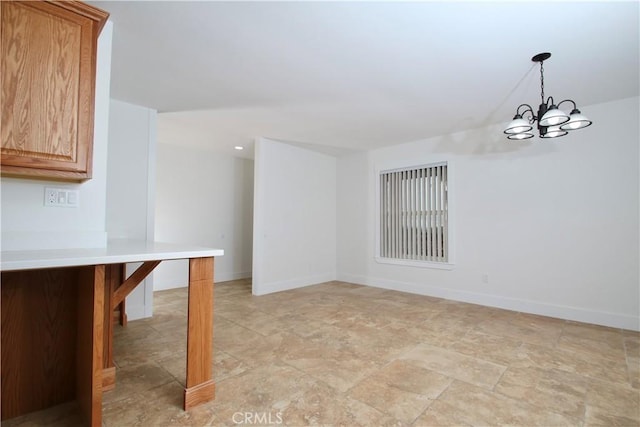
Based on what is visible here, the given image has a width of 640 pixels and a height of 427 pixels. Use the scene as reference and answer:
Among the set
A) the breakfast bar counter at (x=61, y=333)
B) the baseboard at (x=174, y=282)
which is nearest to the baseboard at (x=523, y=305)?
the baseboard at (x=174, y=282)

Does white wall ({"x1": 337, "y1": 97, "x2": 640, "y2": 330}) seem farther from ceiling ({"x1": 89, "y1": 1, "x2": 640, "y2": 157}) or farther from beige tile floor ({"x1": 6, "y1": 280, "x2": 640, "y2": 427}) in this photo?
ceiling ({"x1": 89, "y1": 1, "x2": 640, "y2": 157})

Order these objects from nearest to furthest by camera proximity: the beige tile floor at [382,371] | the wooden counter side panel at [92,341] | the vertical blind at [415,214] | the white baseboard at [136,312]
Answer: the wooden counter side panel at [92,341]
the beige tile floor at [382,371]
the white baseboard at [136,312]
the vertical blind at [415,214]

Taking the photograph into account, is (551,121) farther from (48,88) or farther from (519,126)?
(48,88)

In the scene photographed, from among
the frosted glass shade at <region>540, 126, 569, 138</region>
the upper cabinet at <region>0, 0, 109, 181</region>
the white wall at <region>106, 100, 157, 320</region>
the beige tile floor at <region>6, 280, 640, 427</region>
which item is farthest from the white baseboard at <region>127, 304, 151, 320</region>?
the frosted glass shade at <region>540, 126, 569, 138</region>

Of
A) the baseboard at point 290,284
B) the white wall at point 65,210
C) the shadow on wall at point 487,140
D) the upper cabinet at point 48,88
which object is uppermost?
the shadow on wall at point 487,140

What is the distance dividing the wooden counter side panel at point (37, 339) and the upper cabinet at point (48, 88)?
2.02 ft

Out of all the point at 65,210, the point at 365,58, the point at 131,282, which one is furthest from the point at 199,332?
the point at 365,58

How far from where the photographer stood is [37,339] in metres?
1.71

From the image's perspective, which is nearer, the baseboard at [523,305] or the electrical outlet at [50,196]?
the electrical outlet at [50,196]

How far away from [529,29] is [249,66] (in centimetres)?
214

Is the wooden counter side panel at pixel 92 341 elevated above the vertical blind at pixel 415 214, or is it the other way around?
the vertical blind at pixel 415 214

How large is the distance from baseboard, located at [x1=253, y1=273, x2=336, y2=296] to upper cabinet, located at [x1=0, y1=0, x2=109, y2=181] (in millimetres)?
3303

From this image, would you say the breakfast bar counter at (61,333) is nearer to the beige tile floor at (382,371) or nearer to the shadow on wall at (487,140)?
the beige tile floor at (382,371)

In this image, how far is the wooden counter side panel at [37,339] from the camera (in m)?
1.62
